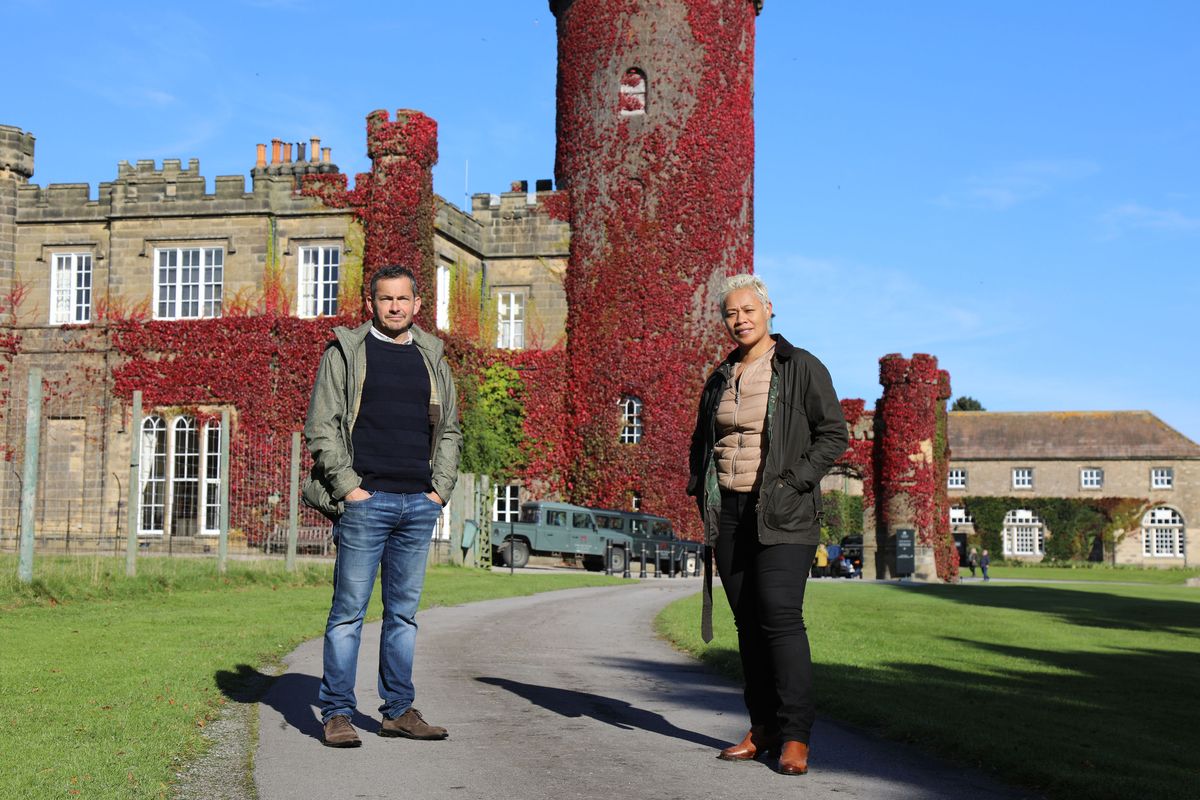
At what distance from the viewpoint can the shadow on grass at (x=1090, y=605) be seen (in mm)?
19125

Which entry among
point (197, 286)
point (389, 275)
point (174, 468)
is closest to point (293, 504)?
point (174, 468)

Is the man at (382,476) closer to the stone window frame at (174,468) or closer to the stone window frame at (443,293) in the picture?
the stone window frame at (174,468)

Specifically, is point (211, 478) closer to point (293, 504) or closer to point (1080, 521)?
point (293, 504)

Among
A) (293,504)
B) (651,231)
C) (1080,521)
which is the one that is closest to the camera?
(293,504)

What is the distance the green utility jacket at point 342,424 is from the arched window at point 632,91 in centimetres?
3107

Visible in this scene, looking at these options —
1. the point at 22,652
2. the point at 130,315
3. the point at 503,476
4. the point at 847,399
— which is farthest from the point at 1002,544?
the point at 22,652

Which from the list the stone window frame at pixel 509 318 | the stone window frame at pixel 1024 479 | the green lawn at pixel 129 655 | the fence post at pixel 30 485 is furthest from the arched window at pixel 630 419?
the stone window frame at pixel 1024 479

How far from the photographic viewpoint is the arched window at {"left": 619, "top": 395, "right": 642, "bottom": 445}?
36.5 metres

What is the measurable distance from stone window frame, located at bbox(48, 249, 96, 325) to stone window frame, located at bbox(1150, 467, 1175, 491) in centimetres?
5257

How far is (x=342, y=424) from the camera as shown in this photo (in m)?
6.33

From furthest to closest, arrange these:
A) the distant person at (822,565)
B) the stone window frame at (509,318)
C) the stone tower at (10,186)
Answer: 1. the distant person at (822,565)
2. the stone window frame at (509,318)
3. the stone tower at (10,186)

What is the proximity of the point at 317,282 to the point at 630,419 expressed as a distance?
9.36 m

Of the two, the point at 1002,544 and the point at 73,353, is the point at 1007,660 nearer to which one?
the point at 73,353

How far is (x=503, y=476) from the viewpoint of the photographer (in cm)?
3709
